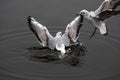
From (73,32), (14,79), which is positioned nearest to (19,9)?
(73,32)

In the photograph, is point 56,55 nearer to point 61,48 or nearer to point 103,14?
point 61,48

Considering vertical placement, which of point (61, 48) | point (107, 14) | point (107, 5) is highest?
point (107, 5)

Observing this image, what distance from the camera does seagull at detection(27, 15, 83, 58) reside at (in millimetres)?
12773

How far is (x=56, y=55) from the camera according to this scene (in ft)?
41.6

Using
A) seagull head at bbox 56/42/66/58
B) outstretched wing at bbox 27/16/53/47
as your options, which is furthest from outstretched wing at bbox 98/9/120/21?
outstretched wing at bbox 27/16/53/47

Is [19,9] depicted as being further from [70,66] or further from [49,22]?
[70,66]

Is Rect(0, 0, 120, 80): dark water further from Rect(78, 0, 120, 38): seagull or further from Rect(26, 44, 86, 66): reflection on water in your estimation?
Rect(78, 0, 120, 38): seagull

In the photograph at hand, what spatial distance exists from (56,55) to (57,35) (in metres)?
0.59

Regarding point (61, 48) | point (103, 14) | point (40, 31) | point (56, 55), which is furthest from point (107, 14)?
point (40, 31)

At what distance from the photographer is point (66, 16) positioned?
15164mm

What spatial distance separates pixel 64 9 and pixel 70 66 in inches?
149

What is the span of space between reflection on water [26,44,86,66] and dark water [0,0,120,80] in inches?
1.0

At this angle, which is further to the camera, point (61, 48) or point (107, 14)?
point (61, 48)

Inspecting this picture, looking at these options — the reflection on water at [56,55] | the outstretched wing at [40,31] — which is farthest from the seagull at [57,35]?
the reflection on water at [56,55]
